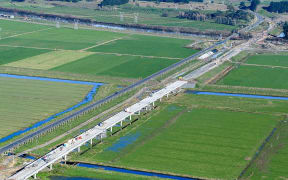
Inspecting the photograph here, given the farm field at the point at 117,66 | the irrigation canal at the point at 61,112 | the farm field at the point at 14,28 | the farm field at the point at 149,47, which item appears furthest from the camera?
the farm field at the point at 14,28

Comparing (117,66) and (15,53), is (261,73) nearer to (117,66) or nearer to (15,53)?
(117,66)

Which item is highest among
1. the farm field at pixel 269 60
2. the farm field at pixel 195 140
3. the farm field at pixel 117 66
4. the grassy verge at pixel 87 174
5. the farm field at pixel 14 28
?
the farm field at pixel 14 28

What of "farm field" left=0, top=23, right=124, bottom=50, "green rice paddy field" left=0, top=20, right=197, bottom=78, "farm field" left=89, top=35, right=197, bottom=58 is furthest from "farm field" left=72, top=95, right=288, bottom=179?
"farm field" left=0, top=23, right=124, bottom=50

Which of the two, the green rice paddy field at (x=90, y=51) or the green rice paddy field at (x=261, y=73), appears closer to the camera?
the green rice paddy field at (x=261, y=73)

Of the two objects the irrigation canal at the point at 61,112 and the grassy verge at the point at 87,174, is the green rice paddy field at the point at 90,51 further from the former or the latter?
the grassy verge at the point at 87,174

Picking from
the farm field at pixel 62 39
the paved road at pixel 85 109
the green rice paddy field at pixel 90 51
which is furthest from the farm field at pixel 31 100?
the farm field at pixel 62 39

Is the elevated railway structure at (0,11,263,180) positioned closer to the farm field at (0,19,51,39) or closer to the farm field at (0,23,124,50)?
the farm field at (0,23,124,50)
